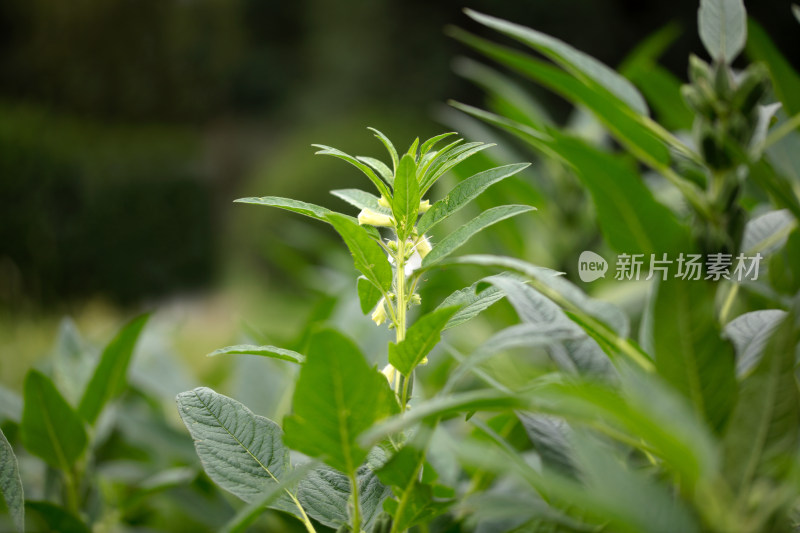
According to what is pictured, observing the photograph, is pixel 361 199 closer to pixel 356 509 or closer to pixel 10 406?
pixel 356 509

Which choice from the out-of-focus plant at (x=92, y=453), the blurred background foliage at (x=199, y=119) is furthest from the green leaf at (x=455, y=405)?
the blurred background foliage at (x=199, y=119)

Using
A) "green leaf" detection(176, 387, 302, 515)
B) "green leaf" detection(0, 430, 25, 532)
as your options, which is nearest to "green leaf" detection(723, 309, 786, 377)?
"green leaf" detection(176, 387, 302, 515)

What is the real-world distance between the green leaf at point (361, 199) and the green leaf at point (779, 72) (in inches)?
12.6

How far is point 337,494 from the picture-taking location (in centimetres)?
28

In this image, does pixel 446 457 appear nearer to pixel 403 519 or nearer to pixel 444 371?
pixel 403 519

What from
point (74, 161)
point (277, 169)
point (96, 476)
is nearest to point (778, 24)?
point (277, 169)

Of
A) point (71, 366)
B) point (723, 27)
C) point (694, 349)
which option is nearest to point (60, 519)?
point (71, 366)

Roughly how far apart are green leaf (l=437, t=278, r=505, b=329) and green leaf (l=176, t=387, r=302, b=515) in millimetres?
102

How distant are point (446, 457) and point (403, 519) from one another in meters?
0.09

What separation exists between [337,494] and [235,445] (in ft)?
0.17

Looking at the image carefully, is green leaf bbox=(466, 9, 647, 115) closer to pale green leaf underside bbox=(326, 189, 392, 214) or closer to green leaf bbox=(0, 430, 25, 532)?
pale green leaf underside bbox=(326, 189, 392, 214)

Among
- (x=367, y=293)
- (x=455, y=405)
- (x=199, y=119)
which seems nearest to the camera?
(x=455, y=405)

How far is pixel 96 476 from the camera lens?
1.66 feet

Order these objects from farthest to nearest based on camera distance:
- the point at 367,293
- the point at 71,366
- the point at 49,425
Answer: the point at 71,366 < the point at 49,425 < the point at 367,293
